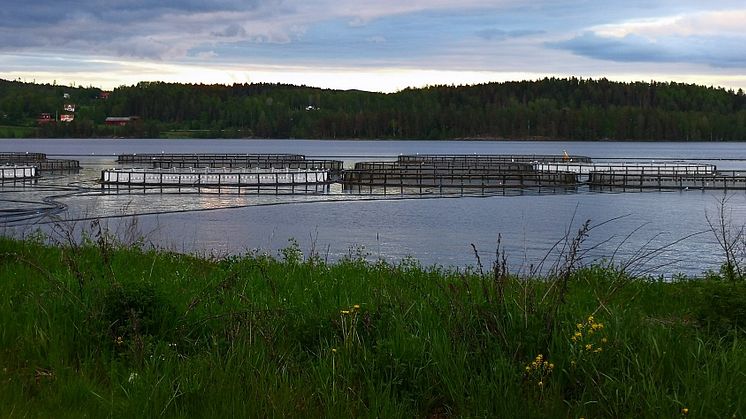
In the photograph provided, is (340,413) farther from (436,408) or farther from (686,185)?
(686,185)

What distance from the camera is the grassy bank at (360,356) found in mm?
5711

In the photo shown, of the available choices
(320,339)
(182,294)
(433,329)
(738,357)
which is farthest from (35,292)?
(738,357)

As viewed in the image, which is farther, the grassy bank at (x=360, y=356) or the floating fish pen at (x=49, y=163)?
the floating fish pen at (x=49, y=163)

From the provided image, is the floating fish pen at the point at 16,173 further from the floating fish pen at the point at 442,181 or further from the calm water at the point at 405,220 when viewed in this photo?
the floating fish pen at the point at 442,181

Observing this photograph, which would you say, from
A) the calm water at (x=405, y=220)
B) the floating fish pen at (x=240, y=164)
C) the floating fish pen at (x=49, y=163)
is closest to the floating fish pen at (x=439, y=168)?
the floating fish pen at (x=240, y=164)

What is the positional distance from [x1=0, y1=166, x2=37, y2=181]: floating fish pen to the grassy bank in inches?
2526

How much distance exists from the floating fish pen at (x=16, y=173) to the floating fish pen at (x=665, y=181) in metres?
45.6

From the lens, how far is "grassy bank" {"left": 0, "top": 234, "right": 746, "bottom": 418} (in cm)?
571

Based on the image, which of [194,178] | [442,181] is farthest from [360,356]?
[442,181]

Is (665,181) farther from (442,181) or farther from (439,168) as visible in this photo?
(439,168)

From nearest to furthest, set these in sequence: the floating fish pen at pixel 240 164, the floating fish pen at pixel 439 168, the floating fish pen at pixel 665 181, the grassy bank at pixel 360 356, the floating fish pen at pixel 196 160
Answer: the grassy bank at pixel 360 356 → the floating fish pen at pixel 665 181 → the floating fish pen at pixel 439 168 → the floating fish pen at pixel 240 164 → the floating fish pen at pixel 196 160

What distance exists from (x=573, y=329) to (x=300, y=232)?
3003 centimetres

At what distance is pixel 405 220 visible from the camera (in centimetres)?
4241

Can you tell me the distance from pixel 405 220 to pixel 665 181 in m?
38.2
